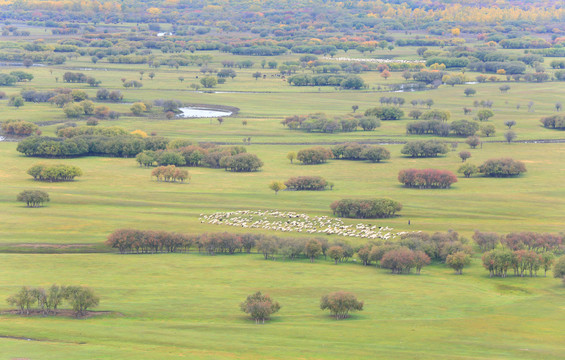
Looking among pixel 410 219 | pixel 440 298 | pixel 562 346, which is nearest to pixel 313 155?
pixel 410 219

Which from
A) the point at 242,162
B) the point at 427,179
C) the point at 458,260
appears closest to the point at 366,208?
the point at 427,179

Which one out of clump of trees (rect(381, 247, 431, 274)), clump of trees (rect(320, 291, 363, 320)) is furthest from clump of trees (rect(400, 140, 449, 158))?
clump of trees (rect(320, 291, 363, 320))

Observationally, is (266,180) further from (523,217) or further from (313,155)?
(523,217)

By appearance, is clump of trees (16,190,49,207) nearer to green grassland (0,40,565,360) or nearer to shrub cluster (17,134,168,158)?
green grassland (0,40,565,360)

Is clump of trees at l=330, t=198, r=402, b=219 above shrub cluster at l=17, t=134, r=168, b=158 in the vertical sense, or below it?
below

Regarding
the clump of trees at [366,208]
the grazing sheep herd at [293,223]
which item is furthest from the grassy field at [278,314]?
the clump of trees at [366,208]

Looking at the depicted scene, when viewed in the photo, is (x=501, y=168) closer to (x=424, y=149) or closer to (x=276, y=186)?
(x=424, y=149)
